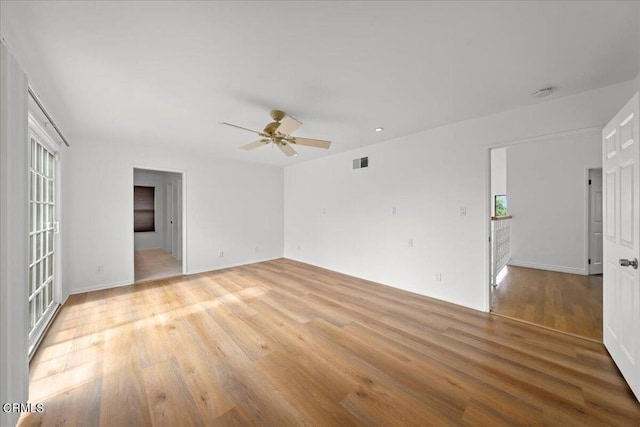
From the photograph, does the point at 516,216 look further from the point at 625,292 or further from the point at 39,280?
the point at 39,280

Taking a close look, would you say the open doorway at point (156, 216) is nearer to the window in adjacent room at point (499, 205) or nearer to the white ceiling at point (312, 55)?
the white ceiling at point (312, 55)

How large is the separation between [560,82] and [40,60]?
14.0 ft

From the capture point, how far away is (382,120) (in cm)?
307

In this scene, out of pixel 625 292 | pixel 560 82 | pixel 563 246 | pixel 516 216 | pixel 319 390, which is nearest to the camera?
pixel 319 390

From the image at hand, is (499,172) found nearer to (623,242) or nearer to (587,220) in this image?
(587,220)

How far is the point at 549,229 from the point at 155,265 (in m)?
8.72

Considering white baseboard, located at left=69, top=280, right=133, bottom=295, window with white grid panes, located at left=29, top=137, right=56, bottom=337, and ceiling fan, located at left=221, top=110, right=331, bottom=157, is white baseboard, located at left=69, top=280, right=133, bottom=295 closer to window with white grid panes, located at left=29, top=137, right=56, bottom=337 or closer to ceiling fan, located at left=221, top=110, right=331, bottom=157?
window with white grid panes, located at left=29, top=137, right=56, bottom=337

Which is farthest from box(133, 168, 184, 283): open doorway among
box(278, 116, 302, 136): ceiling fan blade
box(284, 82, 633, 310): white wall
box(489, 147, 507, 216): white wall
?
box(489, 147, 507, 216): white wall

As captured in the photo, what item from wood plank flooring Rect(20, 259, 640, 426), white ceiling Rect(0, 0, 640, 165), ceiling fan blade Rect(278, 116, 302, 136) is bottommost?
wood plank flooring Rect(20, 259, 640, 426)

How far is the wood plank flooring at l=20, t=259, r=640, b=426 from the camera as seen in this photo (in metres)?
1.48

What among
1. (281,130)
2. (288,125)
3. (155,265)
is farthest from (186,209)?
(288,125)

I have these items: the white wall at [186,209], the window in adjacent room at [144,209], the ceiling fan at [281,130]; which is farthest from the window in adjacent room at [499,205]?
the window in adjacent room at [144,209]

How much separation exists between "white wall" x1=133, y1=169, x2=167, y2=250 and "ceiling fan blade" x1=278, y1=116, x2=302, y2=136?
6.73m

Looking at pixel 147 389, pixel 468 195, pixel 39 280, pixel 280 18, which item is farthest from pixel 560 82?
pixel 39 280
